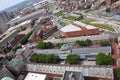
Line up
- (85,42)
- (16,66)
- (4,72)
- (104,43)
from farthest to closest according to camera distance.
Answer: (85,42)
(104,43)
(16,66)
(4,72)

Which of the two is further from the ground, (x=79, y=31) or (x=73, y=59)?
(x=73, y=59)

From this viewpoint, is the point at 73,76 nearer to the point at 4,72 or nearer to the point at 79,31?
the point at 4,72

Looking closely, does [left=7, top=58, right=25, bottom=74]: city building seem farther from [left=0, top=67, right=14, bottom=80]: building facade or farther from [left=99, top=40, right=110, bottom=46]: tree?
[left=99, top=40, right=110, bottom=46]: tree

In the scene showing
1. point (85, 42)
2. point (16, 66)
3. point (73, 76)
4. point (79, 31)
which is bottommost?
point (79, 31)

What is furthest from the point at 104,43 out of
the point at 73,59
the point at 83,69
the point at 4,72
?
the point at 4,72

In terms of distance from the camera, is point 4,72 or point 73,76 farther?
point 4,72

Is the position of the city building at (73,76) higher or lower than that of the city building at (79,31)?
higher

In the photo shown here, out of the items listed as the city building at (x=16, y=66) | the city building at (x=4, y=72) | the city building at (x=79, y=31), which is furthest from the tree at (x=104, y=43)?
the city building at (x=4, y=72)

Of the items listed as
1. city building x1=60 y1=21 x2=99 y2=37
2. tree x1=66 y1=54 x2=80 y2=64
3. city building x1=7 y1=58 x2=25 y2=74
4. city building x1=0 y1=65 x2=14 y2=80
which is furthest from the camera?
city building x1=60 y1=21 x2=99 y2=37

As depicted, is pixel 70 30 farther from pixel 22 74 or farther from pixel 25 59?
pixel 22 74

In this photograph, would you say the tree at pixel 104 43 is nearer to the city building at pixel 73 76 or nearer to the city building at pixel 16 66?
the city building at pixel 73 76

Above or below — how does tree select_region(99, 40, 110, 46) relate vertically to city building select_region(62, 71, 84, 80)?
below

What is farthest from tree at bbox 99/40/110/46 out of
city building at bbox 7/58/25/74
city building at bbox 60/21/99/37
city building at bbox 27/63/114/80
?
city building at bbox 7/58/25/74
